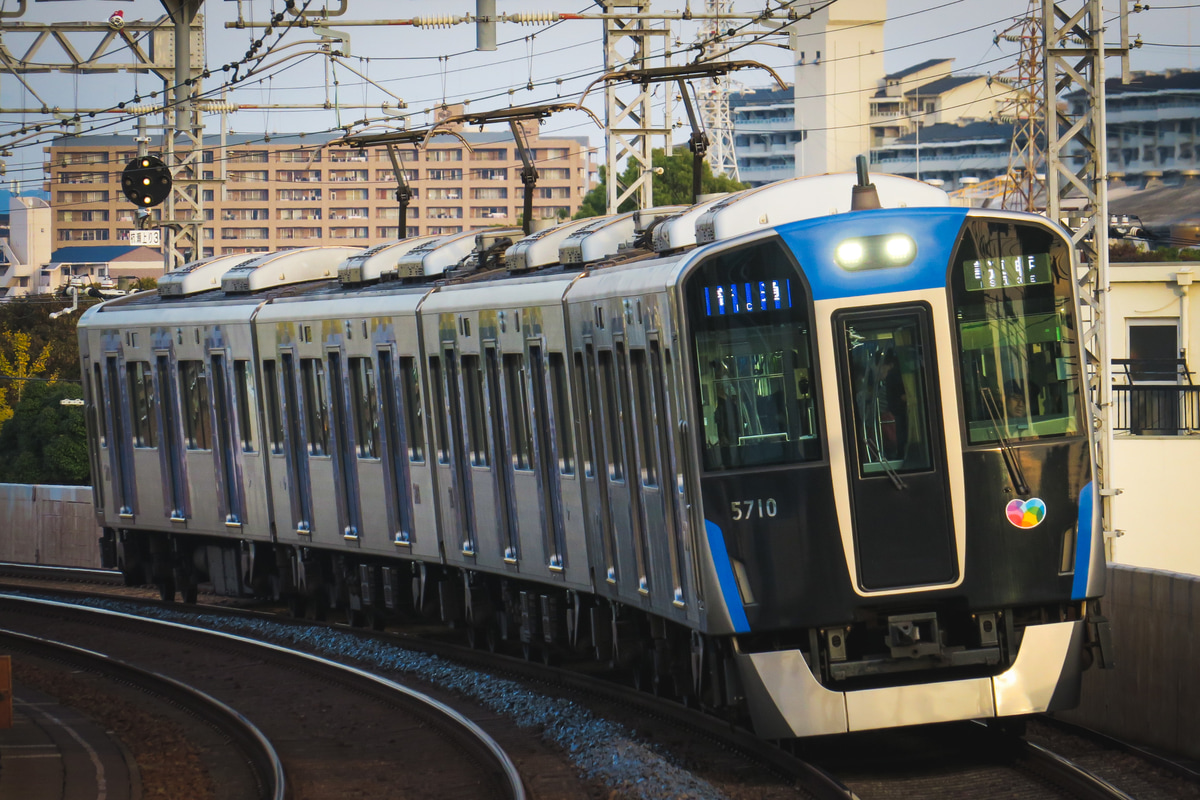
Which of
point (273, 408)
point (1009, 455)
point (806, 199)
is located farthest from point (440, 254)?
point (1009, 455)

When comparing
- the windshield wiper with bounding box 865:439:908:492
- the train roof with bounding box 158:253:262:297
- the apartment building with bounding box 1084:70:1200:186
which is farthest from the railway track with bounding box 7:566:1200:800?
the apartment building with bounding box 1084:70:1200:186

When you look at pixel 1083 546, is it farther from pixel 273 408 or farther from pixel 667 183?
pixel 667 183

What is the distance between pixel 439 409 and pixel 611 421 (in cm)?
396

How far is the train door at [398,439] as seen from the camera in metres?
16.0

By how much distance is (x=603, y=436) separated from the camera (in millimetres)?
11953

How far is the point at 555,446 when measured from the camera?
42.9 feet

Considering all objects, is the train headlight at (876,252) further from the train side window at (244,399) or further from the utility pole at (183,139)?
the utility pole at (183,139)

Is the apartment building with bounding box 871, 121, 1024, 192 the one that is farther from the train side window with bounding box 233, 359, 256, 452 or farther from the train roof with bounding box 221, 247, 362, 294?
the train side window with bounding box 233, 359, 256, 452

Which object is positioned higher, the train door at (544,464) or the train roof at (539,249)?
the train roof at (539,249)

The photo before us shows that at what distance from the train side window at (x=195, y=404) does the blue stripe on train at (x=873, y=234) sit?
11.2 m

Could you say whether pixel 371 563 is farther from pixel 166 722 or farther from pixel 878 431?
pixel 878 431

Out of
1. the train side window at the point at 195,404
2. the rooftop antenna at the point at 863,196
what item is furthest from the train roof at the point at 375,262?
the rooftop antenna at the point at 863,196

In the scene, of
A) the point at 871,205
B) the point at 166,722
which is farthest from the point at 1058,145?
the point at 166,722

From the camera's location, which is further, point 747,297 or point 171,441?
point 171,441
